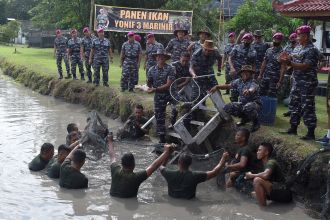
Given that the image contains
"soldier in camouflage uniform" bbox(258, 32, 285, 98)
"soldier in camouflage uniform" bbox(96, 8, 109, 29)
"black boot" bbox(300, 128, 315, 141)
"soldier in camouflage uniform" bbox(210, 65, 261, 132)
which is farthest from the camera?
"soldier in camouflage uniform" bbox(96, 8, 109, 29)

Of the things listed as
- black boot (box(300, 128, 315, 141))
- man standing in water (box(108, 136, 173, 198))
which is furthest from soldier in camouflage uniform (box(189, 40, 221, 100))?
man standing in water (box(108, 136, 173, 198))

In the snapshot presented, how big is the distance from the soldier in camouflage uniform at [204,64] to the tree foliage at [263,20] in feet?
45.3

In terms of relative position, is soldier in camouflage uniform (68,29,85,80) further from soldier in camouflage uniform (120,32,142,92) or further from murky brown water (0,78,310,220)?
→ murky brown water (0,78,310,220)

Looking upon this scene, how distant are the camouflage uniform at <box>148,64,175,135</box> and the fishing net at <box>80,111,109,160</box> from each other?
1305mm

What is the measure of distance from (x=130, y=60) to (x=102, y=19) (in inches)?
286

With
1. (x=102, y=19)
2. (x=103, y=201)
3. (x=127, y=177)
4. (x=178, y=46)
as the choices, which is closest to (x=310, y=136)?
(x=127, y=177)

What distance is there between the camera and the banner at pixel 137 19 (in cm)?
2103

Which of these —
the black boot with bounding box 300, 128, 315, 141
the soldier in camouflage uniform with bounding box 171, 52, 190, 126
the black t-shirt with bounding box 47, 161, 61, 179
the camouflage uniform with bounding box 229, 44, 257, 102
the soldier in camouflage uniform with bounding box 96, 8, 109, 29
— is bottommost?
the black t-shirt with bounding box 47, 161, 61, 179

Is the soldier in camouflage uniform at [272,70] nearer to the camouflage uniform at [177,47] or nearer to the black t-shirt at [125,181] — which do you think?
the camouflage uniform at [177,47]

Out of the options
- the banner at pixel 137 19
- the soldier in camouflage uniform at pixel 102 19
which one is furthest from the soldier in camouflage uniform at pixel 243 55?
the soldier in camouflage uniform at pixel 102 19

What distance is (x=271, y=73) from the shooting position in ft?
35.8

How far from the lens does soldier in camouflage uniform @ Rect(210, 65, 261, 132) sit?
8.82 m

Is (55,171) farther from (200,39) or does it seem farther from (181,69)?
(200,39)

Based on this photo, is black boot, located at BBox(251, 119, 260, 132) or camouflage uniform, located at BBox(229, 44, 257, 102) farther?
camouflage uniform, located at BBox(229, 44, 257, 102)
